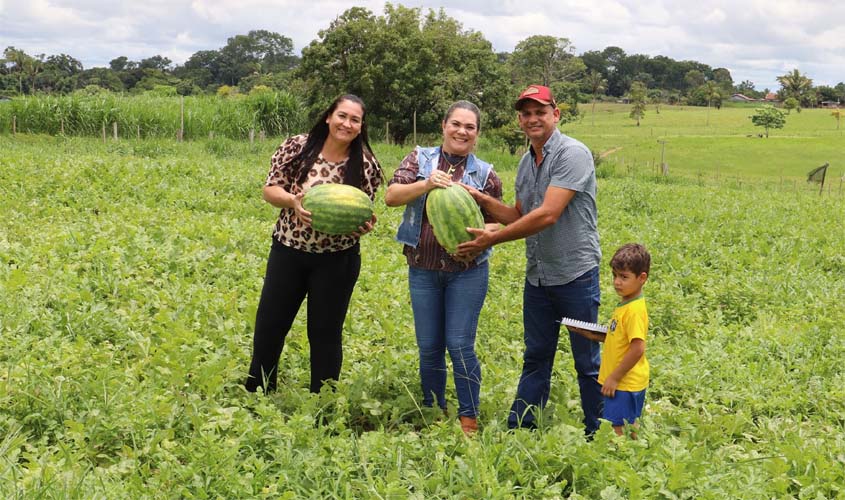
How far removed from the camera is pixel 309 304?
14.6 ft

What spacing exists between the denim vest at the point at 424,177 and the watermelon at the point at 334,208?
0.27 m

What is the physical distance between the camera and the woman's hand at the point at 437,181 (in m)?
3.95

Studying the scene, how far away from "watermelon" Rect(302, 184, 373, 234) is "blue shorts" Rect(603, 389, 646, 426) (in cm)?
179

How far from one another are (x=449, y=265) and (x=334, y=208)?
739mm

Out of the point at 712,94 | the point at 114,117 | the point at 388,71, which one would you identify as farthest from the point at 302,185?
the point at 712,94

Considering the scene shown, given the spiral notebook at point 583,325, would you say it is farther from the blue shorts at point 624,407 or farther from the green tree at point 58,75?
the green tree at point 58,75

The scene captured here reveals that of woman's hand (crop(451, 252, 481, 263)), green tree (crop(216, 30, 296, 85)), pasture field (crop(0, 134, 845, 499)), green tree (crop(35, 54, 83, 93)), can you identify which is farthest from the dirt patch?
green tree (crop(216, 30, 296, 85))

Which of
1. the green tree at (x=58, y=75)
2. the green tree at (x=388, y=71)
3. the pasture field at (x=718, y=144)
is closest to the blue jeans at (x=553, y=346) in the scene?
the pasture field at (x=718, y=144)

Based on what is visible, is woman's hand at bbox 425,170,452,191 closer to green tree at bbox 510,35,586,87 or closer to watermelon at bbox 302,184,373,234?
watermelon at bbox 302,184,373,234

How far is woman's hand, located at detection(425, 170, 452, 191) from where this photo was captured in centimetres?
395

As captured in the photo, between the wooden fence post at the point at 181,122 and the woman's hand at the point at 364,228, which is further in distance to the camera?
the wooden fence post at the point at 181,122

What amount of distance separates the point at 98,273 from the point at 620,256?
187 inches

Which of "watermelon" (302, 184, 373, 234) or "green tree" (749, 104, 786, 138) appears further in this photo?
"green tree" (749, 104, 786, 138)

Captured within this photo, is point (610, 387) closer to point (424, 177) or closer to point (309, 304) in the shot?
point (424, 177)
